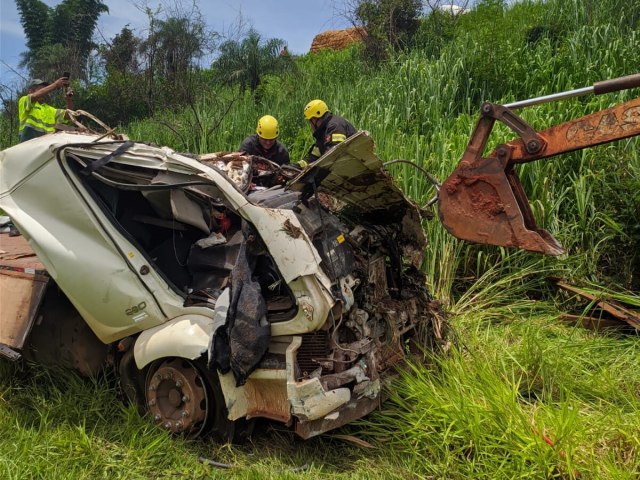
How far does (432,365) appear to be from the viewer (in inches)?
145

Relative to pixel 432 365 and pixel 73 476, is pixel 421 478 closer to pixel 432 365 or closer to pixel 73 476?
pixel 432 365

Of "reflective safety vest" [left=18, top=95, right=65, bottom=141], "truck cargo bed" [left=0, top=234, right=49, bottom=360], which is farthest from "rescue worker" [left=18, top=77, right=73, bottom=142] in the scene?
"truck cargo bed" [left=0, top=234, right=49, bottom=360]

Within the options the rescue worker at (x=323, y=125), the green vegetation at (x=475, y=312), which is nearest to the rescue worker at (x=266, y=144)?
the rescue worker at (x=323, y=125)

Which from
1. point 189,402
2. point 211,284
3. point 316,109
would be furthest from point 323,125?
point 189,402

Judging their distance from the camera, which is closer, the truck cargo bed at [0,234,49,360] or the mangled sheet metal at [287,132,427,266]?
the mangled sheet metal at [287,132,427,266]

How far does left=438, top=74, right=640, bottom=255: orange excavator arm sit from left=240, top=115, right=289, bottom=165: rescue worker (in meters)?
3.58

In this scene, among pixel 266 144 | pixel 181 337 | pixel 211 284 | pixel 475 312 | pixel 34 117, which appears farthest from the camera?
pixel 34 117

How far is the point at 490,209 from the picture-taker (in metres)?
3.24

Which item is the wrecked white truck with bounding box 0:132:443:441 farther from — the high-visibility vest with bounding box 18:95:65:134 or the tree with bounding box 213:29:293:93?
the tree with bounding box 213:29:293:93

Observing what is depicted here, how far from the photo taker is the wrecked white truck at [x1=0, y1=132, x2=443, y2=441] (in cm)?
304

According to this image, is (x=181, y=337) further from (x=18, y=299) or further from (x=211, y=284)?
(x=18, y=299)

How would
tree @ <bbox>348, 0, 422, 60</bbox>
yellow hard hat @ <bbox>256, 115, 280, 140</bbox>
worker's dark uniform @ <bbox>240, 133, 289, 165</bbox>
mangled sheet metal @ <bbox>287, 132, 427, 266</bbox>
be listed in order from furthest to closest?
tree @ <bbox>348, 0, 422, 60</bbox> < worker's dark uniform @ <bbox>240, 133, 289, 165</bbox> < yellow hard hat @ <bbox>256, 115, 280, 140</bbox> < mangled sheet metal @ <bbox>287, 132, 427, 266</bbox>

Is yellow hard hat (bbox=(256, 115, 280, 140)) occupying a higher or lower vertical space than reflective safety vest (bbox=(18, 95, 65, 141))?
lower

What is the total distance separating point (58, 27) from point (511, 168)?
91.5 feet
